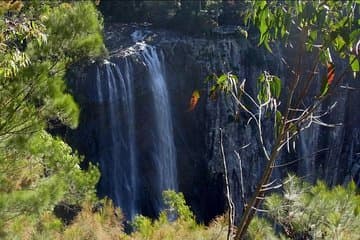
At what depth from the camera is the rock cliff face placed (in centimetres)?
Answer: 1412

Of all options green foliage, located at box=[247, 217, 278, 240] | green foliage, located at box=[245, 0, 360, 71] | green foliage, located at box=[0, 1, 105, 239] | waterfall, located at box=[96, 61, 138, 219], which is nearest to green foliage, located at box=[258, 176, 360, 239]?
green foliage, located at box=[247, 217, 278, 240]

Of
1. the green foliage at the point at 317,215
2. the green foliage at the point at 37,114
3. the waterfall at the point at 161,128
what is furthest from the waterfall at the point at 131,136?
the green foliage at the point at 317,215

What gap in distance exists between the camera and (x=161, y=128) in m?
15.5

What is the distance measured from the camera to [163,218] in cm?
636

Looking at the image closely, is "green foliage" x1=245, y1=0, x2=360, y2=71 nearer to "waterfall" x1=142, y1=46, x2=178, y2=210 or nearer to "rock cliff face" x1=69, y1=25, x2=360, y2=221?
"rock cliff face" x1=69, y1=25, x2=360, y2=221

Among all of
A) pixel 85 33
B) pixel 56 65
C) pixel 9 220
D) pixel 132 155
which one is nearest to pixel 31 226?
pixel 9 220

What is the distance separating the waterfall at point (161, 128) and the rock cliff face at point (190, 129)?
130 mm

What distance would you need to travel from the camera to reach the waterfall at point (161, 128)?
15109 mm

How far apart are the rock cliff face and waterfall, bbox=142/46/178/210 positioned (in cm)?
13

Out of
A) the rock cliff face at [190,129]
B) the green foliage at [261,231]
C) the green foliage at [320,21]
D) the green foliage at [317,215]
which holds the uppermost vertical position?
the green foliage at [320,21]

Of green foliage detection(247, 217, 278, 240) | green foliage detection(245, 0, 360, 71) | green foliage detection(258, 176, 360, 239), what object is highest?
green foliage detection(245, 0, 360, 71)

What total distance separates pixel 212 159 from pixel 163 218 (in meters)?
10.8

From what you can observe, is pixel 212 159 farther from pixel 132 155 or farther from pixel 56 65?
pixel 56 65

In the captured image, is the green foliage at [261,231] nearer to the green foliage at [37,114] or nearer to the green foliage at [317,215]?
the green foliage at [317,215]
